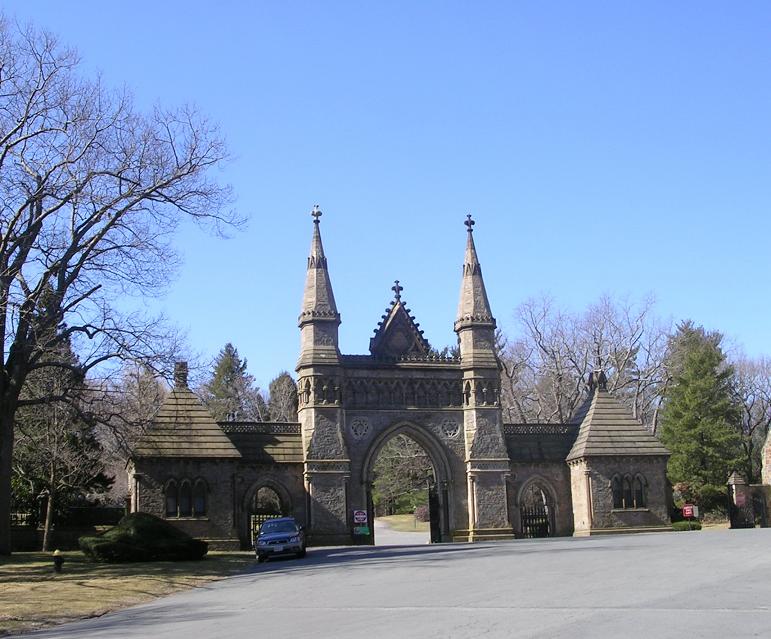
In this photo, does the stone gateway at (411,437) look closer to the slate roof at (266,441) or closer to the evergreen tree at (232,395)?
the slate roof at (266,441)

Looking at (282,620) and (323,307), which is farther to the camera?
(323,307)

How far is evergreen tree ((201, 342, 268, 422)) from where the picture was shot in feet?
272

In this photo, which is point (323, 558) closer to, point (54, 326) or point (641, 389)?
point (54, 326)

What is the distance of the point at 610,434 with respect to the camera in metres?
45.0

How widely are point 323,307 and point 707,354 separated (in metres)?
27.4

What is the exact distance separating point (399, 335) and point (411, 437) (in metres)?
4.71

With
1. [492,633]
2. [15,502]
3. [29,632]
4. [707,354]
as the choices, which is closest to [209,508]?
[15,502]

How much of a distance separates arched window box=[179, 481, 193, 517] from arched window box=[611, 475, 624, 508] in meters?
18.6

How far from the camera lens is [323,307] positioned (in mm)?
43719

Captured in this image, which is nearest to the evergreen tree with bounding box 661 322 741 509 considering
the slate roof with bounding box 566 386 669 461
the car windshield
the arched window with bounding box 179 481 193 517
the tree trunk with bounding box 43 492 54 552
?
the slate roof with bounding box 566 386 669 461

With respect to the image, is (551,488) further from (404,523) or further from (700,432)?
(404,523)

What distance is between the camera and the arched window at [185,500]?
39.5 m

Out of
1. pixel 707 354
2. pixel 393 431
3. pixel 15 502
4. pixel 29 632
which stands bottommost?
pixel 29 632

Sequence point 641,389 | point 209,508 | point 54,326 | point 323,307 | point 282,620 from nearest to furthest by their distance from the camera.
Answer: point 282,620 → point 54,326 → point 209,508 → point 323,307 → point 641,389
